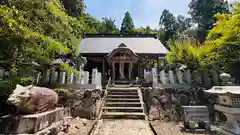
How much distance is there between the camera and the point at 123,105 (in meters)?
6.34

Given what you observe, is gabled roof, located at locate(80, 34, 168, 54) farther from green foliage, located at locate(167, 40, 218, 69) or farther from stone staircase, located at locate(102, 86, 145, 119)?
stone staircase, located at locate(102, 86, 145, 119)

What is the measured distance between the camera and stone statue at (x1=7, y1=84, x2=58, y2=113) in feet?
9.05

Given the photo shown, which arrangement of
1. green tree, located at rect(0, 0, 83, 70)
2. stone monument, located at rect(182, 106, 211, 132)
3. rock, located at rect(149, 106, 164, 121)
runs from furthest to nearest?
rock, located at rect(149, 106, 164, 121)
stone monument, located at rect(182, 106, 211, 132)
green tree, located at rect(0, 0, 83, 70)

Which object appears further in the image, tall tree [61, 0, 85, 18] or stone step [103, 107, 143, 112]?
tall tree [61, 0, 85, 18]

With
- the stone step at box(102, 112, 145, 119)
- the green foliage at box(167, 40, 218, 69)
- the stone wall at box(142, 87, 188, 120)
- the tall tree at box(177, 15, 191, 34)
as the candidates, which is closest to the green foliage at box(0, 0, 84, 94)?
the stone step at box(102, 112, 145, 119)

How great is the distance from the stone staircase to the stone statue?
2.95 metres

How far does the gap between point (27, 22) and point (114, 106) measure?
482cm

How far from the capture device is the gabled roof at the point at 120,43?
1291 centimetres

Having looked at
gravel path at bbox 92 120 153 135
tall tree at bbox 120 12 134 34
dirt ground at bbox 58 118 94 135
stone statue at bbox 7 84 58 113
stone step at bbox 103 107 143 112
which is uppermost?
tall tree at bbox 120 12 134 34

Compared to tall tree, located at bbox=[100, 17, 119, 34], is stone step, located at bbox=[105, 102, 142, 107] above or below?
below

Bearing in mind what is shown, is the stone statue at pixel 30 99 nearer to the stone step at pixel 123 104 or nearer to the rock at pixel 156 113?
the stone step at pixel 123 104

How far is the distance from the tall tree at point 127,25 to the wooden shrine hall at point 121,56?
16.0 metres

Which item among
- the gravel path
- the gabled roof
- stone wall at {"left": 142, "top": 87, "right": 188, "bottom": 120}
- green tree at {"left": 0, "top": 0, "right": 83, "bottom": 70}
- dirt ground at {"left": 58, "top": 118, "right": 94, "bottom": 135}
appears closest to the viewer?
green tree at {"left": 0, "top": 0, "right": 83, "bottom": 70}

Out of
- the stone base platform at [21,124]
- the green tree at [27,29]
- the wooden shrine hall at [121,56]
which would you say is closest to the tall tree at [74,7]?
the wooden shrine hall at [121,56]
